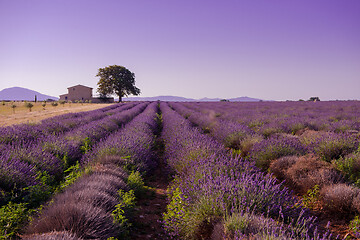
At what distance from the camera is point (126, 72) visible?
159ft

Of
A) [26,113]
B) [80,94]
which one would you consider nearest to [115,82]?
[80,94]

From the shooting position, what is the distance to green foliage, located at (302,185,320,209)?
2.96 m

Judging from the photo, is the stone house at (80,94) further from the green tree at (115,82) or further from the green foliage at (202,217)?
the green foliage at (202,217)

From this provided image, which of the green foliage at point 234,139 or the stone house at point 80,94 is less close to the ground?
the stone house at point 80,94

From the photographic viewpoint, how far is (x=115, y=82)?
46156mm

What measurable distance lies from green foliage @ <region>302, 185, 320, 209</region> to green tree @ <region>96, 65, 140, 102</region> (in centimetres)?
4701

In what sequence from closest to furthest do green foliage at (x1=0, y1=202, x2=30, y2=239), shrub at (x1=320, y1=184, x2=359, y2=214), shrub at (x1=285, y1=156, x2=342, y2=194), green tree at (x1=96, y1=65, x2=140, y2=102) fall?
green foliage at (x1=0, y1=202, x2=30, y2=239) → shrub at (x1=320, y1=184, x2=359, y2=214) → shrub at (x1=285, y1=156, x2=342, y2=194) → green tree at (x1=96, y1=65, x2=140, y2=102)

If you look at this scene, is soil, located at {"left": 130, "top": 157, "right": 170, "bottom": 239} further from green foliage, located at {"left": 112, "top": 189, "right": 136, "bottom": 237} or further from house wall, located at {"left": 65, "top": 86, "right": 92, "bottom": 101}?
house wall, located at {"left": 65, "top": 86, "right": 92, "bottom": 101}

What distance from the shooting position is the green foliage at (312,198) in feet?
9.70

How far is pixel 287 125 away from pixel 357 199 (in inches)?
221

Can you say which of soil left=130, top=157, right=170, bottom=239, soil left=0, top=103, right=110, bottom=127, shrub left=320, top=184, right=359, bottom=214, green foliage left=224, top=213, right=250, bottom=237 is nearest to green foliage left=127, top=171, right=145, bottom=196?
soil left=130, top=157, right=170, bottom=239

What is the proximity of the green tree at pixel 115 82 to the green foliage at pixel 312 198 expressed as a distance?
47.0 meters

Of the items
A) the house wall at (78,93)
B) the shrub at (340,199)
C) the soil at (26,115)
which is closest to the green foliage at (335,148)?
the shrub at (340,199)

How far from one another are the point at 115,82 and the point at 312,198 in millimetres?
47466
